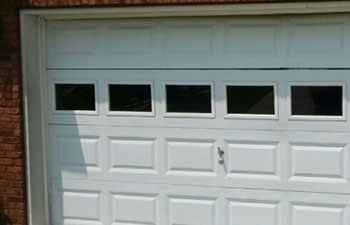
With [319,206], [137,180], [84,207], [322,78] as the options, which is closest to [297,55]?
[322,78]

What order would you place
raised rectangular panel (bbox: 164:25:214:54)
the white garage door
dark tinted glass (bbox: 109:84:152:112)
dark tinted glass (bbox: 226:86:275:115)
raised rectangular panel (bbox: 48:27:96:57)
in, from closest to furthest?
the white garage door, dark tinted glass (bbox: 226:86:275:115), raised rectangular panel (bbox: 164:25:214:54), dark tinted glass (bbox: 109:84:152:112), raised rectangular panel (bbox: 48:27:96:57)

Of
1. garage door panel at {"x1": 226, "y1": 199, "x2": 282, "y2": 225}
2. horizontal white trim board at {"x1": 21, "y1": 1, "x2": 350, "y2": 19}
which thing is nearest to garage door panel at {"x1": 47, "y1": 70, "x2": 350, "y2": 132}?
horizontal white trim board at {"x1": 21, "y1": 1, "x2": 350, "y2": 19}

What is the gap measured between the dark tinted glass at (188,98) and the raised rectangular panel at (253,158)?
44 cm

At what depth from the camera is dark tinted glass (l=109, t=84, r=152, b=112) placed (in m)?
5.61

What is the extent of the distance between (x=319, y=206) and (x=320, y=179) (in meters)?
0.25

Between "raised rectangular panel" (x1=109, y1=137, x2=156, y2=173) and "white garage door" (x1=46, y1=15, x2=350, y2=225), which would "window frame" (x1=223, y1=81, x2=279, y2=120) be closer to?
"white garage door" (x1=46, y1=15, x2=350, y2=225)

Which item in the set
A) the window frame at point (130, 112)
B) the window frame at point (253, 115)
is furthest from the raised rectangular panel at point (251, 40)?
the window frame at point (130, 112)

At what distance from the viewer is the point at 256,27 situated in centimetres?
523

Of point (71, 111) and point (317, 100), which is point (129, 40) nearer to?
point (71, 111)

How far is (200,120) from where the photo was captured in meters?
5.44

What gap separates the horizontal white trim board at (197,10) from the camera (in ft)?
16.0

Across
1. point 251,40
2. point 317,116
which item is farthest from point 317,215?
point 251,40

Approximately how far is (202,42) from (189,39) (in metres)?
0.13

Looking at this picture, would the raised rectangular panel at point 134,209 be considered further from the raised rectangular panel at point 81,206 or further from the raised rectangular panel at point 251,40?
the raised rectangular panel at point 251,40
